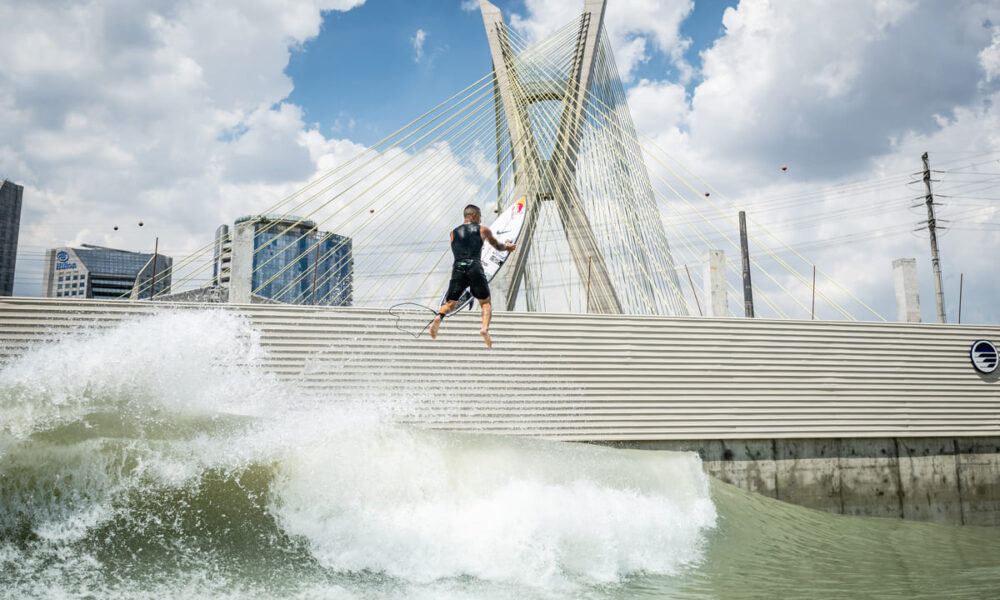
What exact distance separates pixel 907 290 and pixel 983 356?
1.72 metres

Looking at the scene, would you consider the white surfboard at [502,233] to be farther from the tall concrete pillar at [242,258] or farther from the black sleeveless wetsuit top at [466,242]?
the tall concrete pillar at [242,258]

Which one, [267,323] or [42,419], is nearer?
[42,419]

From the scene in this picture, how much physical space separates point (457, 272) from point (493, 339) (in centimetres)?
245

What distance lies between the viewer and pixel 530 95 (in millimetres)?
16734

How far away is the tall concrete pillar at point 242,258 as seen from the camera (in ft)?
29.5

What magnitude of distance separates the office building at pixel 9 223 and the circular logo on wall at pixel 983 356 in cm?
6686

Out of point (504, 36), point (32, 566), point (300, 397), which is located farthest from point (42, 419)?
point (504, 36)

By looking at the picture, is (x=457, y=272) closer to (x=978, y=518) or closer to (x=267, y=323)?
(x=267, y=323)

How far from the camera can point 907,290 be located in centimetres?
1194

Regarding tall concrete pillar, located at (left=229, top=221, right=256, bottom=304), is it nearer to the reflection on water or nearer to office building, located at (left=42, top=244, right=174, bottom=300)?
the reflection on water

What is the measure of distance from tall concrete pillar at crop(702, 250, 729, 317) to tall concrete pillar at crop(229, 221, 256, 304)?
25.3ft

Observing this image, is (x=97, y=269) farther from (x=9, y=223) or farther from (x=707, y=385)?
(x=707, y=385)

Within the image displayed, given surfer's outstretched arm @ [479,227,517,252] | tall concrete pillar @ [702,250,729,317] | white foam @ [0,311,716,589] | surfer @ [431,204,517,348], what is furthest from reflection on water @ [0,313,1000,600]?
tall concrete pillar @ [702,250,729,317]

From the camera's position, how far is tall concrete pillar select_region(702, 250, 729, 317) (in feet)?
35.1
